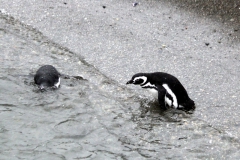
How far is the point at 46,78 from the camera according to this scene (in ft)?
16.0

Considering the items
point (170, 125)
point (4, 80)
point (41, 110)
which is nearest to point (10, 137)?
point (41, 110)

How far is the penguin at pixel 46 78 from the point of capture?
4.90 meters

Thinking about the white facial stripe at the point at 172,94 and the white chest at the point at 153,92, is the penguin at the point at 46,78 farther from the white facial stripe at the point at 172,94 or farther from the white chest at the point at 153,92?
the white facial stripe at the point at 172,94

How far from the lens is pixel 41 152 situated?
4031 mm

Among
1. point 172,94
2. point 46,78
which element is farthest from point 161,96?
point 46,78

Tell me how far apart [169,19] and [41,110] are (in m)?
2.74

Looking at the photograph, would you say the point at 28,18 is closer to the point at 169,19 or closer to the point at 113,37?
the point at 113,37

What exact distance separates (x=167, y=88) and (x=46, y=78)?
1322mm

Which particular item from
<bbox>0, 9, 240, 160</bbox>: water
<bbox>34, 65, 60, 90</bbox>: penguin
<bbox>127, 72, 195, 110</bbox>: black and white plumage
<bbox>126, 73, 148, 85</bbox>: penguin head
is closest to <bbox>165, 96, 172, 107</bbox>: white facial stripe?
<bbox>127, 72, 195, 110</bbox>: black and white plumage

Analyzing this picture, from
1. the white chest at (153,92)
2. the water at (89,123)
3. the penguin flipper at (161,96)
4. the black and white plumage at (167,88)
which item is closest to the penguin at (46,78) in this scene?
the water at (89,123)

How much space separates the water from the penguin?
89 millimetres

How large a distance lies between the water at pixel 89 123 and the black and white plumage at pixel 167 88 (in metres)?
0.10

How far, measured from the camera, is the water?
4027 millimetres

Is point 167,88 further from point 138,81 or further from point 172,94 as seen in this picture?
point 138,81
